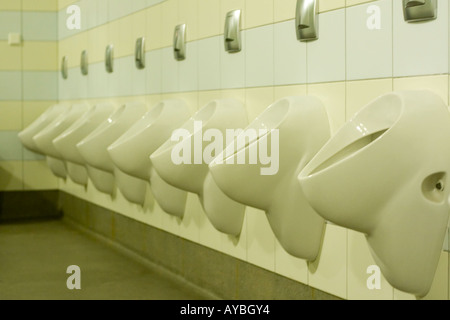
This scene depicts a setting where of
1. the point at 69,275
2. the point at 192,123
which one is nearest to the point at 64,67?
the point at 69,275

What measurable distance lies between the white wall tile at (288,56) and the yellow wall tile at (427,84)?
0.56 meters

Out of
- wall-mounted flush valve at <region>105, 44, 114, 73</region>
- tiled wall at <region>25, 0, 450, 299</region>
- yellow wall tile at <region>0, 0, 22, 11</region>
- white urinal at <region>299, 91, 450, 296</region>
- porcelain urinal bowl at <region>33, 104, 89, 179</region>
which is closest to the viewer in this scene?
white urinal at <region>299, 91, 450, 296</region>

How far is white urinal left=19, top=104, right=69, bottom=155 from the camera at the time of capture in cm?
559

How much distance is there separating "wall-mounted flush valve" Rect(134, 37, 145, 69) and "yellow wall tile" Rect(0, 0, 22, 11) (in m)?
2.14

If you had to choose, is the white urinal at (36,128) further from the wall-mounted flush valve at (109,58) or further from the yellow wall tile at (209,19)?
the yellow wall tile at (209,19)

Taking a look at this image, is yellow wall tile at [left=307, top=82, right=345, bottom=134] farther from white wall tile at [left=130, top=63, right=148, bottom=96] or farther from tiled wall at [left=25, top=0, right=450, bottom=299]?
white wall tile at [left=130, top=63, right=148, bottom=96]

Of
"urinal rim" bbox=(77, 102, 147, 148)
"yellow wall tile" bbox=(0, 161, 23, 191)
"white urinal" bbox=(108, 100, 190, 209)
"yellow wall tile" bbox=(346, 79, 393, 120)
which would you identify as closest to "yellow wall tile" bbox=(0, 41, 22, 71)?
"yellow wall tile" bbox=(0, 161, 23, 191)

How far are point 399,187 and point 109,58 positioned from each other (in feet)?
10.0

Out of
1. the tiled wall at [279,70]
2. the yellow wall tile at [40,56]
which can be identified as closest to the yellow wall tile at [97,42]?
the tiled wall at [279,70]

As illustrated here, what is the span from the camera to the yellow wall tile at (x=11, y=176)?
6.09 m

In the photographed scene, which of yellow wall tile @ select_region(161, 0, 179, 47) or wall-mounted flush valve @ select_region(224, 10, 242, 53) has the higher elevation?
yellow wall tile @ select_region(161, 0, 179, 47)

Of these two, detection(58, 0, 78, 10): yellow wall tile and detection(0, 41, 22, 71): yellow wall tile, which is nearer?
detection(58, 0, 78, 10): yellow wall tile

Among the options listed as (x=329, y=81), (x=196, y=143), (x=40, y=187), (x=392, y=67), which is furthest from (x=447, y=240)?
(x=40, y=187)
